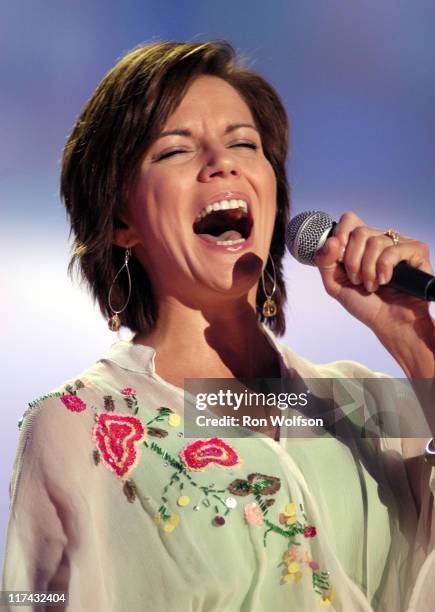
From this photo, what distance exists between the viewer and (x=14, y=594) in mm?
1180

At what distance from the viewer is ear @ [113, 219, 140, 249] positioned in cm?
144

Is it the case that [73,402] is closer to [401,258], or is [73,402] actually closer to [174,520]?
[174,520]

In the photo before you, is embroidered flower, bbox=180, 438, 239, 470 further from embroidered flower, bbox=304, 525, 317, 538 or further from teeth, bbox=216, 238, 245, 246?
teeth, bbox=216, 238, 245, 246

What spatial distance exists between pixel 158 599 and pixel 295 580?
0.19 metres

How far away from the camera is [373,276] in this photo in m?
1.11

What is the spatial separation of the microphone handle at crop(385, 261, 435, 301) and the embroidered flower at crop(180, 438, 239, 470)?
0.35 meters

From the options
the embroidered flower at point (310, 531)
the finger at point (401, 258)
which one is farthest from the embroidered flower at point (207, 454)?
the finger at point (401, 258)

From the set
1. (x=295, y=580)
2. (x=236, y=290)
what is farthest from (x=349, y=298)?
(x=295, y=580)

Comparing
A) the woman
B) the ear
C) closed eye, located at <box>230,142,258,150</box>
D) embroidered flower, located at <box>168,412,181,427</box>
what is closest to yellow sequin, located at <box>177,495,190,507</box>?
the woman

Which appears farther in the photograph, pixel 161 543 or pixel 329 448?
pixel 329 448

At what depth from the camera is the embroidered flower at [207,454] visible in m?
1.26

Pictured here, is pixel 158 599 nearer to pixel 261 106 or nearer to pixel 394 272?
pixel 394 272

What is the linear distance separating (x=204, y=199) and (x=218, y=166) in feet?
0.18

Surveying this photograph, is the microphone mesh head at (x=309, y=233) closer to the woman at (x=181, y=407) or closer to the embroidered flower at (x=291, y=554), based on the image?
the woman at (x=181, y=407)
